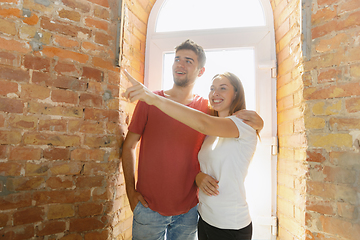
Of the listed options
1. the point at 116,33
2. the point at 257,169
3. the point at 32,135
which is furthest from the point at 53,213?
the point at 257,169

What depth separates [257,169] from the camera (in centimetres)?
190

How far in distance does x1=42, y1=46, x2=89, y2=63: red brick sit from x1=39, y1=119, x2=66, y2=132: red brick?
398mm

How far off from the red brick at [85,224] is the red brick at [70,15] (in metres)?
1.29

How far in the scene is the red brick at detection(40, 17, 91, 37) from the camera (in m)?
1.38

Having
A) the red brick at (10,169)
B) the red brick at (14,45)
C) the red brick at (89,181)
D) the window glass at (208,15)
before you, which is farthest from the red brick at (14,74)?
the window glass at (208,15)

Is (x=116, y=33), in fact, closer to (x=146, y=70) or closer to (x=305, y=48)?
(x=146, y=70)

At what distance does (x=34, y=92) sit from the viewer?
1329 millimetres

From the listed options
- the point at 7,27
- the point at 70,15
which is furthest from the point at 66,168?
the point at 70,15

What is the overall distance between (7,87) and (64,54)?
37cm

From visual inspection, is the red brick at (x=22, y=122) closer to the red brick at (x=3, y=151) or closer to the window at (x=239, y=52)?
the red brick at (x=3, y=151)

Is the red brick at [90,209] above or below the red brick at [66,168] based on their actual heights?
below

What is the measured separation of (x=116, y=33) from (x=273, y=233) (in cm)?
196

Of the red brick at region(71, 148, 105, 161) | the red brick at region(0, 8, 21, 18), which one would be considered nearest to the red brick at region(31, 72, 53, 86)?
the red brick at region(0, 8, 21, 18)

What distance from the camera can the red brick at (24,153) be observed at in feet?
4.17
